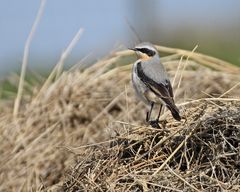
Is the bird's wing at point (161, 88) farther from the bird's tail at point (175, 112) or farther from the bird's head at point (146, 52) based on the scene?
the bird's head at point (146, 52)

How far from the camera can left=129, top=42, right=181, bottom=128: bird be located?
7.06 meters

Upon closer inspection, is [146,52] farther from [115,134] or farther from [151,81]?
[115,134]

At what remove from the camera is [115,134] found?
7074 millimetres

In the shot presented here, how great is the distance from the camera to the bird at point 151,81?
7057 mm

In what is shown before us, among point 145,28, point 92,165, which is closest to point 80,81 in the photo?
point 92,165

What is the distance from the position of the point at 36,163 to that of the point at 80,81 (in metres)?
1.09

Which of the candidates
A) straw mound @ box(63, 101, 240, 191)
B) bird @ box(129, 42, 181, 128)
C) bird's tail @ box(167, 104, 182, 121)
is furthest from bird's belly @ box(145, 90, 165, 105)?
straw mound @ box(63, 101, 240, 191)

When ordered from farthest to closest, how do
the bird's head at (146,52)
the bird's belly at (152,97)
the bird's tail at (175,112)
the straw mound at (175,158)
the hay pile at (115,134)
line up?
the bird's head at (146,52) → the bird's belly at (152,97) → the bird's tail at (175,112) → the hay pile at (115,134) → the straw mound at (175,158)

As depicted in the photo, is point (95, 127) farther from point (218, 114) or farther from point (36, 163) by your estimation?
point (218, 114)

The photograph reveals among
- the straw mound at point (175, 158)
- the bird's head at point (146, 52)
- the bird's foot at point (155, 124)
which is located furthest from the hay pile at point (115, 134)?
the bird's head at point (146, 52)

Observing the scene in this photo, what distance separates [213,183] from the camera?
Answer: 19.1ft

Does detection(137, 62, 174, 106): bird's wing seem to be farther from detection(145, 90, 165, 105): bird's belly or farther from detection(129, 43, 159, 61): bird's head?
detection(129, 43, 159, 61): bird's head

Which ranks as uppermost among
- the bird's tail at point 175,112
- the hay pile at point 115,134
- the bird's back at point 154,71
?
the bird's back at point 154,71

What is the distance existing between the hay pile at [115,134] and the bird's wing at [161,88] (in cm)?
14
